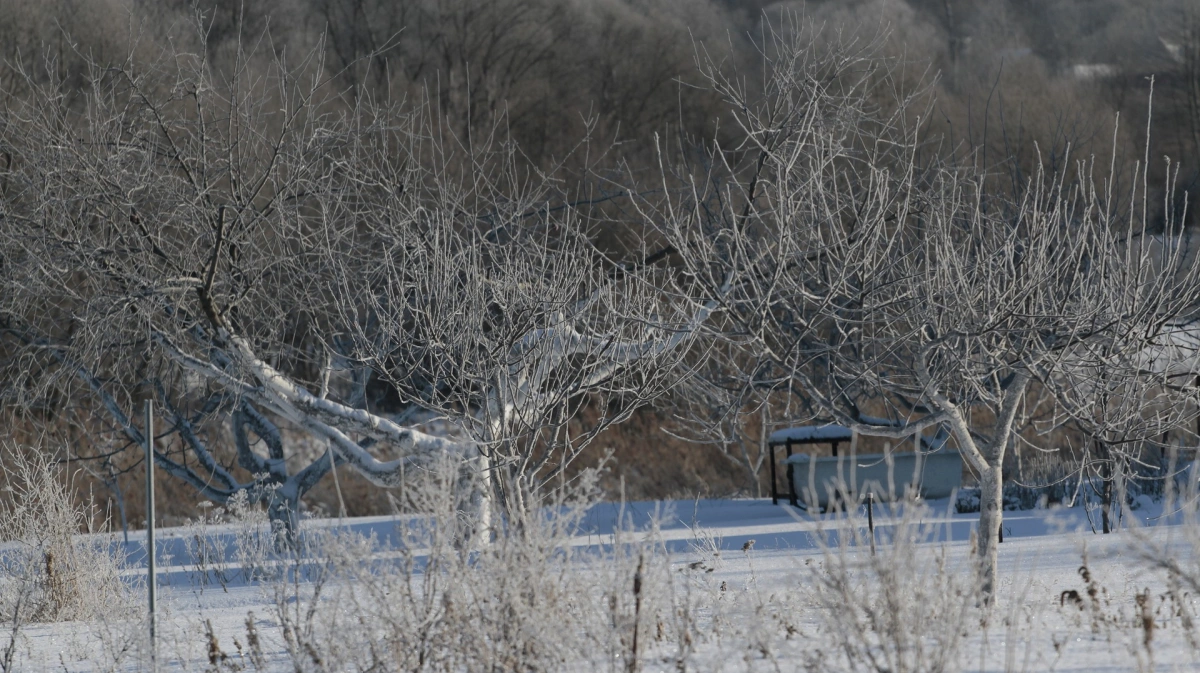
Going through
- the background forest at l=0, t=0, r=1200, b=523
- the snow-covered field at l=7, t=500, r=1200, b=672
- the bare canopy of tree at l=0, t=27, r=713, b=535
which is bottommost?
the snow-covered field at l=7, t=500, r=1200, b=672

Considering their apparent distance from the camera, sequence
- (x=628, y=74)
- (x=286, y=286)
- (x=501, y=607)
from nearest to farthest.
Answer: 1. (x=501, y=607)
2. (x=286, y=286)
3. (x=628, y=74)

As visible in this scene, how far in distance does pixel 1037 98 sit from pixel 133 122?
58.3ft

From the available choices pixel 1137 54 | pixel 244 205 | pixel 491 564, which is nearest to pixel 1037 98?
pixel 1137 54

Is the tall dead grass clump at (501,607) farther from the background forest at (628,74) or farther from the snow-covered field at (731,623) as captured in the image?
the background forest at (628,74)

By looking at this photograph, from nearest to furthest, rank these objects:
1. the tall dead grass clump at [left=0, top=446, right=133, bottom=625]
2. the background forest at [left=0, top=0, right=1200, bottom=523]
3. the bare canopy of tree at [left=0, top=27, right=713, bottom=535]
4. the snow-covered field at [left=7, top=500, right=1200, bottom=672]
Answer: the snow-covered field at [left=7, top=500, right=1200, bottom=672] → the tall dead grass clump at [left=0, top=446, right=133, bottom=625] → the bare canopy of tree at [left=0, top=27, right=713, bottom=535] → the background forest at [left=0, top=0, right=1200, bottom=523]

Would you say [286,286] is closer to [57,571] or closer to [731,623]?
[57,571]

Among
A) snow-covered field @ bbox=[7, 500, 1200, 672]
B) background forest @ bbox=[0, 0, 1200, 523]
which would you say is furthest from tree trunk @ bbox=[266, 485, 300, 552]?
background forest @ bbox=[0, 0, 1200, 523]

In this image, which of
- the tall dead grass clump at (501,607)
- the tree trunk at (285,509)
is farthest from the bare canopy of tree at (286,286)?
the tall dead grass clump at (501,607)

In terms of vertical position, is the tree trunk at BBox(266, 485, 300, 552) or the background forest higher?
the background forest

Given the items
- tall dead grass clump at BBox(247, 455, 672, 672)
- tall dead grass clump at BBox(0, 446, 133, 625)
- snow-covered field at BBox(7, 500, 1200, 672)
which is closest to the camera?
snow-covered field at BBox(7, 500, 1200, 672)

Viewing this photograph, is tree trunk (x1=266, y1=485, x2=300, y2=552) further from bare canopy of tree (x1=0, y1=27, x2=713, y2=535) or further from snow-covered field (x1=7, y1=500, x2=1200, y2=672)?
snow-covered field (x1=7, y1=500, x2=1200, y2=672)

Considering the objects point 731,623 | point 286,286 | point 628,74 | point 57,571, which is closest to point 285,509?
point 286,286

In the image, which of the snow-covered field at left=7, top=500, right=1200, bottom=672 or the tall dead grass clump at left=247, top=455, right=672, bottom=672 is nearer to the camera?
the snow-covered field at left=7, top=500, right=1200, bottom=672

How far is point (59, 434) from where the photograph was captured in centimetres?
1838
